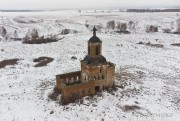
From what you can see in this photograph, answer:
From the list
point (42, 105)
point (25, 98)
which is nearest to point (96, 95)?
point (42, 105)

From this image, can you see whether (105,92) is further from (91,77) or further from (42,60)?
(42,60)

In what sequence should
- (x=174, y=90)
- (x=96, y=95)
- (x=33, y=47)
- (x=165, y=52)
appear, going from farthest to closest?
(x=33, y=47)
(x=165, y=52)
(x=174, y=90)
(x=96, y=95)

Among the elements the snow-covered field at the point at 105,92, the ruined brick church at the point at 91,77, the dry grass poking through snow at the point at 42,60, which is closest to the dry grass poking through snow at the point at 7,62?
the snow-covered field at the point at 105,92

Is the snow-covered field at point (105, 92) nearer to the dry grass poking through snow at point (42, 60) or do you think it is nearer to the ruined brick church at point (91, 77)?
Answer: the dry grass poking through snow at point (42, 60)

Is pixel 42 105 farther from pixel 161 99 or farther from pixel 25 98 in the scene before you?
pixel 161 99

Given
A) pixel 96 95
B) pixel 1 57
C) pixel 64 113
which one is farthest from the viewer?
pixel 1 57

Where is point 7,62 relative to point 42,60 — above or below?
below

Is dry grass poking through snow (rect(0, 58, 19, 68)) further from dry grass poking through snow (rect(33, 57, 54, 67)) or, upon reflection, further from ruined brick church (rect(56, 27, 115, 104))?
ruined brick church (rect(56, 27, 115, 104))

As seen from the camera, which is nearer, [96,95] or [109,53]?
[96,95]

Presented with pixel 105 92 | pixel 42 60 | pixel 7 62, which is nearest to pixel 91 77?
pixel 105 92
